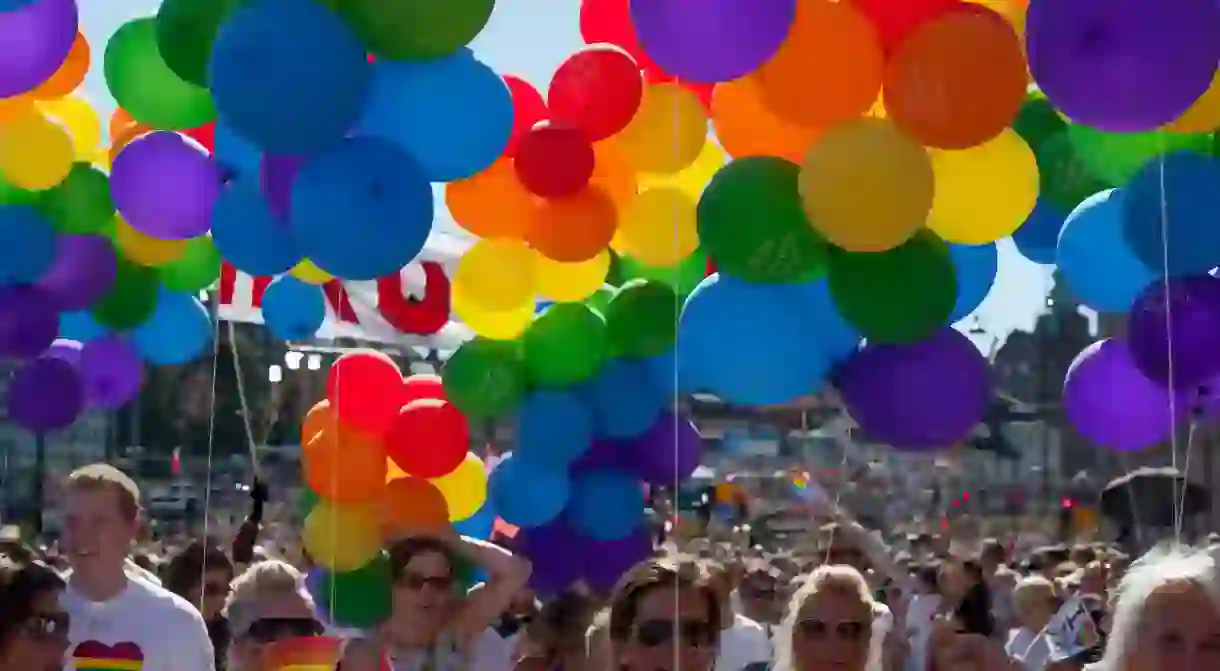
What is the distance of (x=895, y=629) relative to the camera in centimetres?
458

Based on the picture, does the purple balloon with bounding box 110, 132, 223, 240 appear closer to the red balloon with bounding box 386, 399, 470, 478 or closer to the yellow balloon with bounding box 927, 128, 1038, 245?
the red balloon with bounding box 386, 399, 470, 478

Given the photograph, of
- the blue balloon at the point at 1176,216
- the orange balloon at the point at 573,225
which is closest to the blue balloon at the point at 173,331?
the orange balloon at the point at 573,225

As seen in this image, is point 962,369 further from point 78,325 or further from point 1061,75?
point 78,325

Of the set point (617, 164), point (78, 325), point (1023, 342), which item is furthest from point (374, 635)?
point (1023, 342)

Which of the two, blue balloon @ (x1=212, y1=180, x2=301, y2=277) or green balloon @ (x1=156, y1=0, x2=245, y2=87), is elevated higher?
green balloon @ (x1=156, y1=0, x2=245, y2=87)

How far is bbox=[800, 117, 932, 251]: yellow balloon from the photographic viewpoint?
3160 millimetres

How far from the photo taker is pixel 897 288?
3.30 metres

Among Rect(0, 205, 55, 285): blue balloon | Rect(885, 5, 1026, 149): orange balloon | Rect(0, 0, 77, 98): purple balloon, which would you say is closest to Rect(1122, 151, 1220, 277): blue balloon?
Rect(885, 5, 1026, 149): orange balloon

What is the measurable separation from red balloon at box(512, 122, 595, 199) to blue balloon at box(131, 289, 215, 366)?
165 cm

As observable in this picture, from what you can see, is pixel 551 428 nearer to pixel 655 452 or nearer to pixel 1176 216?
pixel 655 452

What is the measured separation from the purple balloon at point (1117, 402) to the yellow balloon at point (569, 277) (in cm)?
151

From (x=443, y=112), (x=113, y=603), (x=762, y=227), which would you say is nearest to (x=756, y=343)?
(x=762, y=227)

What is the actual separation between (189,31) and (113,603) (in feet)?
4.68

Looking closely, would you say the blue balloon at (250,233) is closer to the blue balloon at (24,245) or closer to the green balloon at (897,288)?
the blue balloon at (24,245)
